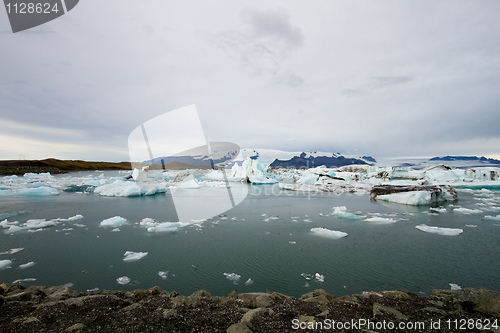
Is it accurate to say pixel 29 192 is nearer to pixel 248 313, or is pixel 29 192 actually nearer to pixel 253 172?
pixel 248 313

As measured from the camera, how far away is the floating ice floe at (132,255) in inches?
208

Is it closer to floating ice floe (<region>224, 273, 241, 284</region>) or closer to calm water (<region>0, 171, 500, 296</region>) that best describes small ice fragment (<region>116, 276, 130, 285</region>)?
calm water (<region>0, 171, 500, 296</region>)

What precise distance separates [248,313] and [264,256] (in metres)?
2.98

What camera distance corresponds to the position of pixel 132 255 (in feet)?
17.9

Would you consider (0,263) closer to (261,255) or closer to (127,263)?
(127,263)

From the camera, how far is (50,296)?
3.42 meters

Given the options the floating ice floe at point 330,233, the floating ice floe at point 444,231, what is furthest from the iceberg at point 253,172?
the floating ice floe at point 444,231

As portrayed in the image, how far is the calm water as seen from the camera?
4379 mm

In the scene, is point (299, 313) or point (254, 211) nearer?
point (299, 313)

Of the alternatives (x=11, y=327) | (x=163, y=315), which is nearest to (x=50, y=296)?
(x=11, y=327)

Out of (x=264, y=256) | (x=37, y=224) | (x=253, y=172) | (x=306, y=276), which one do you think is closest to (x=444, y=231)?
(x=306, y=276)

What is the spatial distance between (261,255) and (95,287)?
3471 millimetres

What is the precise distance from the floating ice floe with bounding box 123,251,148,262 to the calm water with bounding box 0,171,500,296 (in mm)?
136

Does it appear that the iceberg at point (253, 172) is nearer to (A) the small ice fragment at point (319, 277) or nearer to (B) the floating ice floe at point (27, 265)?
(A) the small ice fragment at point (319, 277)
